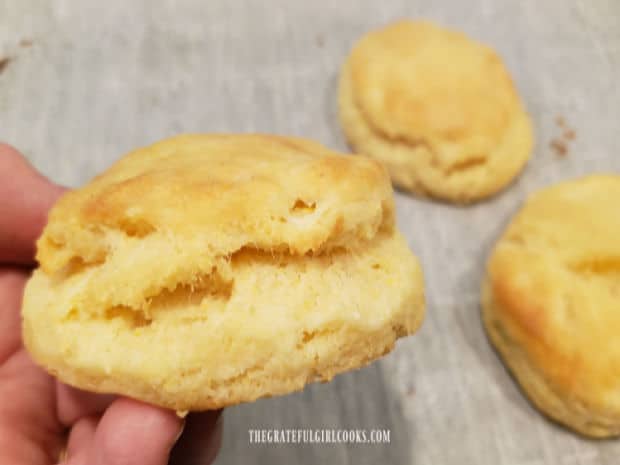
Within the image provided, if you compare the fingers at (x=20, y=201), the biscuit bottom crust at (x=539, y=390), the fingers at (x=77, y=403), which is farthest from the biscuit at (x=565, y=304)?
the fingers at (x=20, y=201)

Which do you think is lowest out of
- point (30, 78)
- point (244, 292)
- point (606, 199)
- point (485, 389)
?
point (485, 389)

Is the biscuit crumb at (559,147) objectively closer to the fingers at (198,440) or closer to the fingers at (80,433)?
the fingers at (198,440)

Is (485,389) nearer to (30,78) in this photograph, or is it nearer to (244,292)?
(244,292)

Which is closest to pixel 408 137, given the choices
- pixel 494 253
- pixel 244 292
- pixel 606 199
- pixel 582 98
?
pixel 494 253

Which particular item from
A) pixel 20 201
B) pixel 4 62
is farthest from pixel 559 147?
pixel 4 62

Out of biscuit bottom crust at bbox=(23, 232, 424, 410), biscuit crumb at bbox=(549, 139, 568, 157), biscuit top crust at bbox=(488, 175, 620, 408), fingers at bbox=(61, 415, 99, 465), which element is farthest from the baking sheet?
biscuit bottom crust at bbox=(23, 232, 424, 410)

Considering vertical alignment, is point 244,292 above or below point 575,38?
above

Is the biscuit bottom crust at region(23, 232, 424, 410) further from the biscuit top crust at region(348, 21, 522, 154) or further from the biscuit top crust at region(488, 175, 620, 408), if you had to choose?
the biscuit top crust at region(348, 21, 522, 154)
